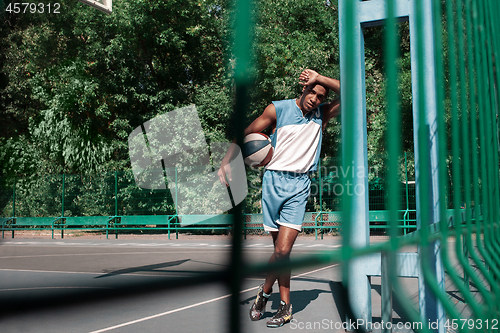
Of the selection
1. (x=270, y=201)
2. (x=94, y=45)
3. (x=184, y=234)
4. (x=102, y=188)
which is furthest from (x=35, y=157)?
(x=270, y=201)

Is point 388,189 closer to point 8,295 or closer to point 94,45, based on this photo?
point 8,295

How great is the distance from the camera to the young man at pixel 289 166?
7.71ft

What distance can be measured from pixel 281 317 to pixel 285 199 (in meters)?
0.67

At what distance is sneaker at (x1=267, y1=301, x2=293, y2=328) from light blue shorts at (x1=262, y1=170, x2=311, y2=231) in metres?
0.46

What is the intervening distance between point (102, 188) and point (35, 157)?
2.07 metres

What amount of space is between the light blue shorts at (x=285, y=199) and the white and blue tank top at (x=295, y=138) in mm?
91

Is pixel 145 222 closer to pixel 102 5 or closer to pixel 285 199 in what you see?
pixel 102 5

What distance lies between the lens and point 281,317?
2635 millimetres

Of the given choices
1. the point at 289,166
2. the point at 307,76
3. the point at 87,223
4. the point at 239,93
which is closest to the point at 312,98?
the point at 289,166

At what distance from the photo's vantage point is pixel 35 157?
41.0ft

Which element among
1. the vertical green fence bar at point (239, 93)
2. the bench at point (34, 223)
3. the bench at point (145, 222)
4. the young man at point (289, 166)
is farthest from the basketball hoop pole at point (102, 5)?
the bench at point (34, 223)

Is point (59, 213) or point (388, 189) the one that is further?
point (59, 213)

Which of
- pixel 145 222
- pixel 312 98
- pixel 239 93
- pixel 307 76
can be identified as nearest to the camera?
pixel 239 93

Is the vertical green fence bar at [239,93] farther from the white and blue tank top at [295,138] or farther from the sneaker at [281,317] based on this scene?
the sneaker at [281,317]
